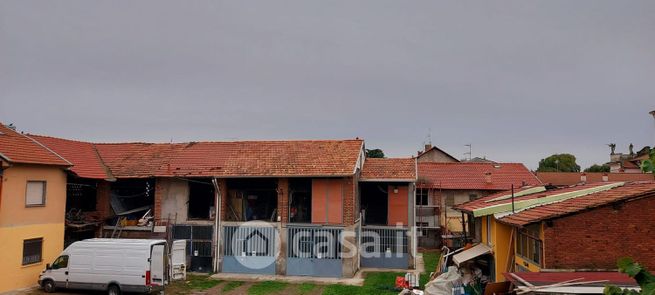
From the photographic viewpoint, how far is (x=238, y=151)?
88.0 ft

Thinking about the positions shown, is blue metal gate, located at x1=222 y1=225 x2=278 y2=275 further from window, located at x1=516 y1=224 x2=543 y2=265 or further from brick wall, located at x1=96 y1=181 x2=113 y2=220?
window, located at x1=516 y1=224 x2=543 y2=265

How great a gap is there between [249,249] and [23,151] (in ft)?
33.9

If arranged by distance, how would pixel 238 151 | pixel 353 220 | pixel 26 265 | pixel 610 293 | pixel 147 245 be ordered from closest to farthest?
pixel 610 293
pixel 147 245
pixel 26 265
pixel 353 220
pixel 238 151

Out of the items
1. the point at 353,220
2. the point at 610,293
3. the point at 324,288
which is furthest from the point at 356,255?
the point at 610,293

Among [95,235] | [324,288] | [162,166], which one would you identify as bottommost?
[324,288]

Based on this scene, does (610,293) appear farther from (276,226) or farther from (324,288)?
(276,226)

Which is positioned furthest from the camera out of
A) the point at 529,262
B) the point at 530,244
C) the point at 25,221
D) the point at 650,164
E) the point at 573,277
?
the point at 25,221

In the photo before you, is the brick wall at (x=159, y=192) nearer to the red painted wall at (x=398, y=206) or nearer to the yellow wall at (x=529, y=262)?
the red painted wall at (x=398, y=206)

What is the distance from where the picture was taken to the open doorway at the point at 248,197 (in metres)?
25.6

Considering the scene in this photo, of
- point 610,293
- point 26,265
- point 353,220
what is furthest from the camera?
point 353,220

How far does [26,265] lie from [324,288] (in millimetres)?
11730

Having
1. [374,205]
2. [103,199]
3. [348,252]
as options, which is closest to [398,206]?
[374,205]

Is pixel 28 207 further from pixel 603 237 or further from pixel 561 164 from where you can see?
pixel 561 164

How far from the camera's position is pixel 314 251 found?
2352 cm
